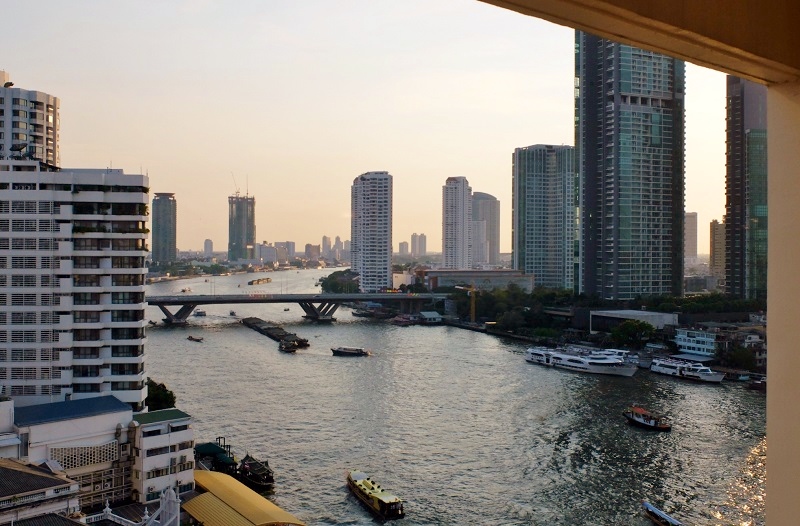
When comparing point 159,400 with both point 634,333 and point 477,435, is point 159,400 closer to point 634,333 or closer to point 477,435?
point 477,435

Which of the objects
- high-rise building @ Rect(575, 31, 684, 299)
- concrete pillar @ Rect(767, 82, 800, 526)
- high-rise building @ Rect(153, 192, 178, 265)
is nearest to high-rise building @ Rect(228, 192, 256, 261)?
high-rise building @ Rect(153, 192, 178, 265)

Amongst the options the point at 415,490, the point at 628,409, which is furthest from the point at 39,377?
the point at 628,409

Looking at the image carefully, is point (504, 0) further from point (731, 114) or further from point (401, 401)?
point (731, 114)

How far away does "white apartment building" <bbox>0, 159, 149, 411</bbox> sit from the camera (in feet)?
14.5

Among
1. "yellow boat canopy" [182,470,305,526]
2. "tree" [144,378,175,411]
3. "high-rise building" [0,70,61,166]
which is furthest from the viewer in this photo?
"high-rise building" [0,70,61,166]

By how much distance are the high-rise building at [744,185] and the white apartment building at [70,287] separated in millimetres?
10731

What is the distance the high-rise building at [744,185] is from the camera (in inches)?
485

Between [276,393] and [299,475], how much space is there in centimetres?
253

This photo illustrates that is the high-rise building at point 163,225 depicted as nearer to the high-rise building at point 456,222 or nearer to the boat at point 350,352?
the high-rise building at point 456,222

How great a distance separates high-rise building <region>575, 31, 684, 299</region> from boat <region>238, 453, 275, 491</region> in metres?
9.78

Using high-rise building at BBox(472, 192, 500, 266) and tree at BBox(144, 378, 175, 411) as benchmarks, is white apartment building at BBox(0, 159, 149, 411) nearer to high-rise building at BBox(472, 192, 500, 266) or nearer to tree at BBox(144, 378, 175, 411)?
tree at BBox(144, 378, 175, 411)

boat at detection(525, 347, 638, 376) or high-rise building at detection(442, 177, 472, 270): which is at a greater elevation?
high-rise building at detection(442, 177, 472, 270)

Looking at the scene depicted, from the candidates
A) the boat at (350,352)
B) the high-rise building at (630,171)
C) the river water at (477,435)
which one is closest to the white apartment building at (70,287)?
the river water at (477,435)

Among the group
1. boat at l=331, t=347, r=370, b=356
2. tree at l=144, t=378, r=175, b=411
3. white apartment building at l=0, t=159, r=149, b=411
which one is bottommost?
boat at l=331, t=347, r=370, b=356
